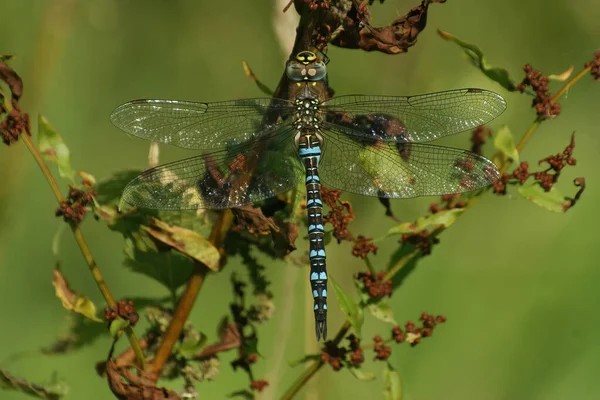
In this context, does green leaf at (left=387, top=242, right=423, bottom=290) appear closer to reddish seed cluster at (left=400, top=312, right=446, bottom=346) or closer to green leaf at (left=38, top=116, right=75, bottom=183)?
reddish seed cluster at (left=400, top=312, right=446, bottom=346)

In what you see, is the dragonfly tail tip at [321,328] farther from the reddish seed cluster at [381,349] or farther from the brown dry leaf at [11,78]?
the brown dry leaf at [11,78]

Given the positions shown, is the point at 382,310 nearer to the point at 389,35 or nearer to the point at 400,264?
the point at 400,264

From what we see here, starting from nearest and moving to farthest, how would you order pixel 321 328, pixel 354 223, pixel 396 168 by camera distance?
pixel 321 328
pixel 396 168
pixel 354 223

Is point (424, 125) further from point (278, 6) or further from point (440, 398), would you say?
point (440, 398)

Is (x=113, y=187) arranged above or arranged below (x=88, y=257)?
above

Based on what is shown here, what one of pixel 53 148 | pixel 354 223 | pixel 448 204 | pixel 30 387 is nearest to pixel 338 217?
pixel 448 204

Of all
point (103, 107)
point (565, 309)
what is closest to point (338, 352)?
point (565, 309)
